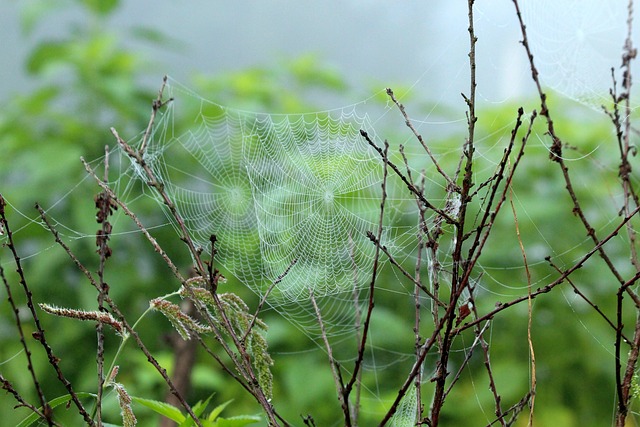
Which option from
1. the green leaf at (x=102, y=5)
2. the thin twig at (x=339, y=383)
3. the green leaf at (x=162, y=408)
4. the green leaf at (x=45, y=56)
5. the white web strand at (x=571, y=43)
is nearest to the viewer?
the thin twig at (x=339, y=383)

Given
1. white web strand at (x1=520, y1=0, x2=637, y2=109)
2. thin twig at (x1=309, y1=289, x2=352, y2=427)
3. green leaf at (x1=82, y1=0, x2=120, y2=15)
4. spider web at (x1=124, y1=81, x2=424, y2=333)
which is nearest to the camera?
thin twig at (x1=309, y1=289, x2=352, y2=427)

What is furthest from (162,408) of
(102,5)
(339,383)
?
(102,5)

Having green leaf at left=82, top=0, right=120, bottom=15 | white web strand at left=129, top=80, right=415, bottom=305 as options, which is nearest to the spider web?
white web strand at left=129, top=80, right=415, bottom=305

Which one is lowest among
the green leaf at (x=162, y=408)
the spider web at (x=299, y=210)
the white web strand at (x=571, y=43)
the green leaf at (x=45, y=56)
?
the green leaf at (x=162, y=408)

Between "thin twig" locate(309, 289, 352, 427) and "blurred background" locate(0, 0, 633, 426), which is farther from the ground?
"blurred background" locate(0, 0, 633, 426)

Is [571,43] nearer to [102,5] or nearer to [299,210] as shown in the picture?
[299,210]

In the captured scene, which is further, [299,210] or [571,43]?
[571,43]

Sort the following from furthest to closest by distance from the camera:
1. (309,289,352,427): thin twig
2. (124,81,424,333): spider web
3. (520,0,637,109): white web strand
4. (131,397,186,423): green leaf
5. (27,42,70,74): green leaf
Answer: (27,42,70,74): green leaf < (520,0,637,109): white web strand < (124,81,424,333): spider web < (131,397,186,423): green leaf < (309,289,352,427): thin twig

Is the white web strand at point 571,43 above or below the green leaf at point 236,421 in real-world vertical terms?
above

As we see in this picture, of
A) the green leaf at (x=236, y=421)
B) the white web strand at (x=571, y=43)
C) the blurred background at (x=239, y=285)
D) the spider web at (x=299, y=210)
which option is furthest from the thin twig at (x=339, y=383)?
the white web strand at (x=571, y=43)

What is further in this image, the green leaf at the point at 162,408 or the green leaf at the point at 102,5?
the green leaf at the point at 102,5

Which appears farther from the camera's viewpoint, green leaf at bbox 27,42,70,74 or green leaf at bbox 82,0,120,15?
green leaf at bbox 82,0,120,15

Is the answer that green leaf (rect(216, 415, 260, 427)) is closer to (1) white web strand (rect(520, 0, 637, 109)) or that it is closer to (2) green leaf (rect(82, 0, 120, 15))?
(1) white web strand (rect(520, 0, 637, 109))

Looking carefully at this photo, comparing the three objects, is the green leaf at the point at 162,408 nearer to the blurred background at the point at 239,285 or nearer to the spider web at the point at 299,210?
the spider web at the point at 299,210
